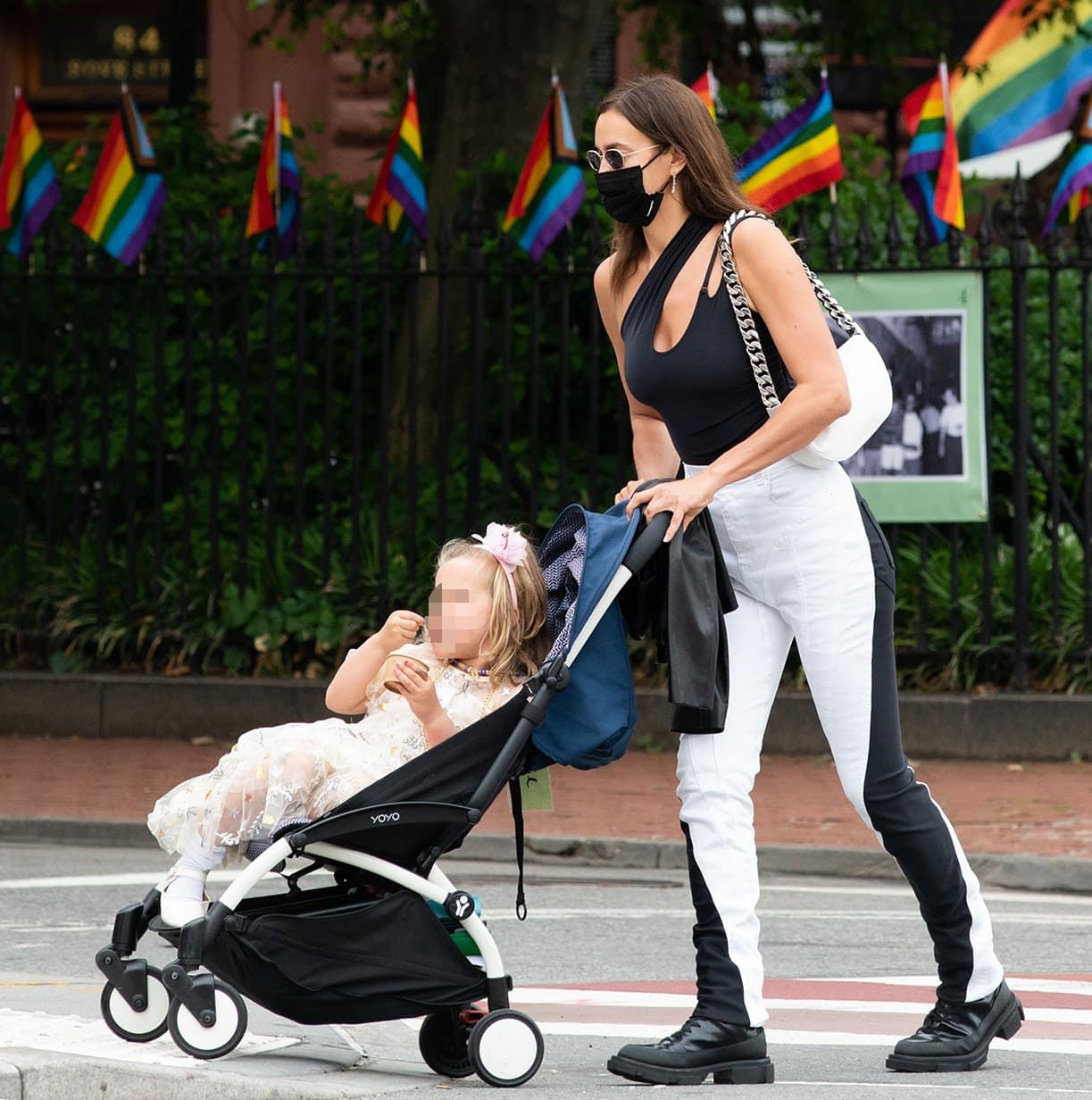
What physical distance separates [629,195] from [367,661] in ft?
3.74

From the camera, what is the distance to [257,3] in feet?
45.9

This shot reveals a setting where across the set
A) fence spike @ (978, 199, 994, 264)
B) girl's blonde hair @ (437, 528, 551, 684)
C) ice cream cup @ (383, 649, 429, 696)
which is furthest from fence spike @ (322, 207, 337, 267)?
ice cream cup @ (383, 649, 429, 696)

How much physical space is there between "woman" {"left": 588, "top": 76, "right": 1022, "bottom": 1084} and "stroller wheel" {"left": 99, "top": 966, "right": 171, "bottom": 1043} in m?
0.97

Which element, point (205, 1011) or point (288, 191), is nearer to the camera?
point (205, 1011)

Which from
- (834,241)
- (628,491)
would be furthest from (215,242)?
(628,491)

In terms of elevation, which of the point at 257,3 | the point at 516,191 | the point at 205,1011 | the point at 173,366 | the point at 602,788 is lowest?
the point at 602,788

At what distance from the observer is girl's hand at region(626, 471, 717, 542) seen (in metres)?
4.24

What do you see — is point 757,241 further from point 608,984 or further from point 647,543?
point 608,984

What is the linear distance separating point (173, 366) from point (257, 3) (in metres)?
3.07

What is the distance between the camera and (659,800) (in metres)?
9.57

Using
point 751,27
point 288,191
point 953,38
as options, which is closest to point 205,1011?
point 288,191

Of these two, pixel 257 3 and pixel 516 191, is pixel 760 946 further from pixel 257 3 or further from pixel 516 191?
pixel 257 3

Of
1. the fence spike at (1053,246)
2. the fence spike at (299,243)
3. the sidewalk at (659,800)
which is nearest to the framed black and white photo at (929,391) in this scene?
the fence spike at (1053,246)

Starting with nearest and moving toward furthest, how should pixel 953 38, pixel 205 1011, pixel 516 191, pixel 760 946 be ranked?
pixel 205 1011, pixel 760 946, pixel 516 191, pixel 953 38
